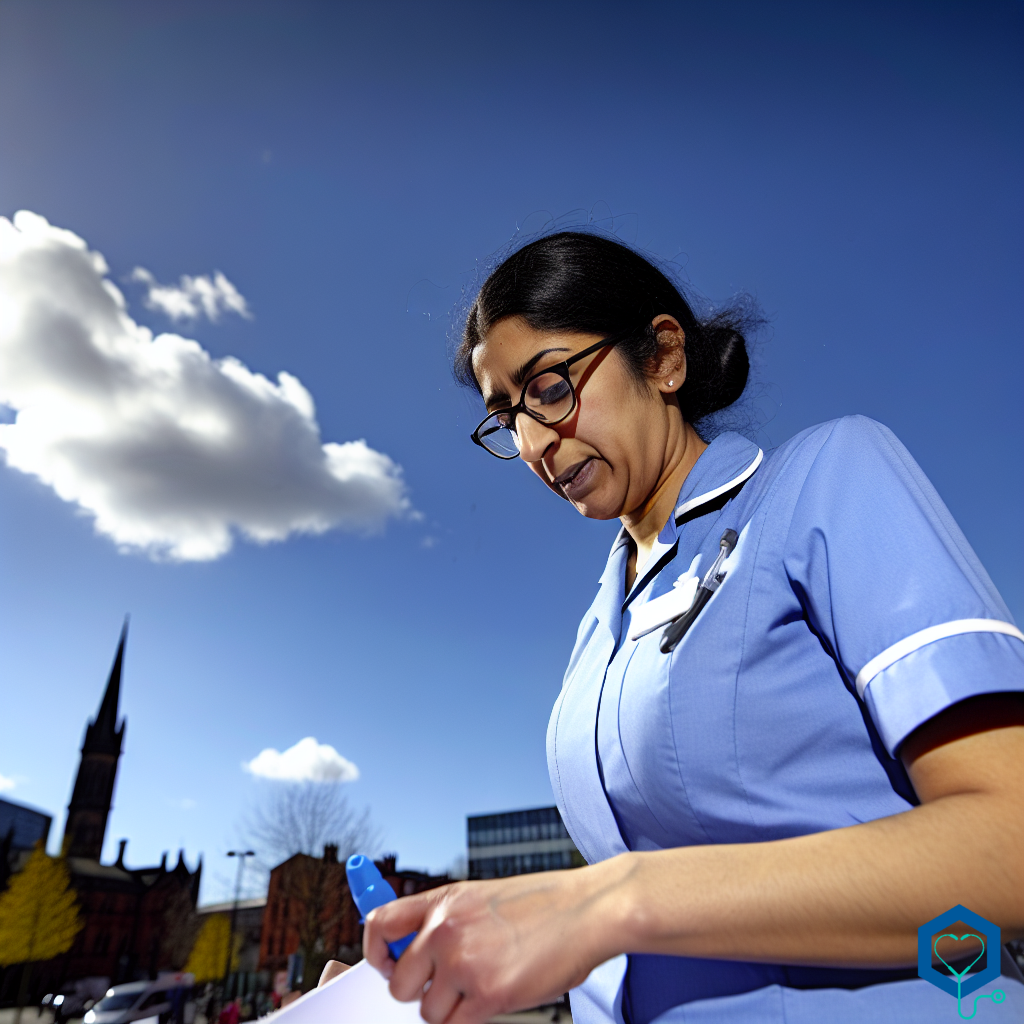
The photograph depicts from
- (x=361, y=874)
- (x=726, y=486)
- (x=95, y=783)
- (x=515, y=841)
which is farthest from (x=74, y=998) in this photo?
(x=726, y=486)

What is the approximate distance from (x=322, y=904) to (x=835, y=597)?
46.0m

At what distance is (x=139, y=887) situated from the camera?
59812 mm

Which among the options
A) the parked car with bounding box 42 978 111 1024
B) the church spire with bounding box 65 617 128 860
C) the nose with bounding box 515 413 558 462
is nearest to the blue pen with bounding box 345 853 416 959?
the nose with bounding box 515 413 558 462

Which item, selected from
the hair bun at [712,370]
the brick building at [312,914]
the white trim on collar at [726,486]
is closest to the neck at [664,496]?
the hair bun at [712,370]

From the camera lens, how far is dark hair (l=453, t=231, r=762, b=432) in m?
1.57

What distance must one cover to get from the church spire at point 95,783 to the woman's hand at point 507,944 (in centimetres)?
7611

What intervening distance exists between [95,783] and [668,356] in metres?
76.4

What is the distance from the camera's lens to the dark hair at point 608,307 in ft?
5.16

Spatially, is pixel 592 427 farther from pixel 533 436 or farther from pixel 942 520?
pixel 942 520

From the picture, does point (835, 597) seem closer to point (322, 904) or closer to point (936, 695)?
point (936, 695)

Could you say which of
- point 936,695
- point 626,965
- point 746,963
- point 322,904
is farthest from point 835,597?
point 322,904

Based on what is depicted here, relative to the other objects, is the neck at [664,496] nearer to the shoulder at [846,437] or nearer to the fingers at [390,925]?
the shoulder at [846,437]

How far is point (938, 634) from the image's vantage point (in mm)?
740

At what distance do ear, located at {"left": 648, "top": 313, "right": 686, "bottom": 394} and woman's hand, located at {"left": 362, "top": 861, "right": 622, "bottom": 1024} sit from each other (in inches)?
46.7
